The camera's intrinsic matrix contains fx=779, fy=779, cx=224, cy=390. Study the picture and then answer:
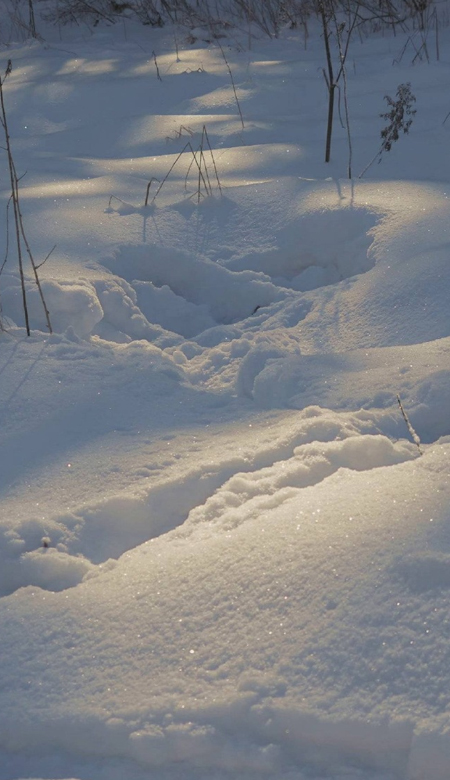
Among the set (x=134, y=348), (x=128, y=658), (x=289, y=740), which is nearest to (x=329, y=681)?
(x=289, y=740)

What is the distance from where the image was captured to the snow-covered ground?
3.71 feet

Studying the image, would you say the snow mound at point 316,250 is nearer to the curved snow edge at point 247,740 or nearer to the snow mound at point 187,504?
the snow mound at point 187,504

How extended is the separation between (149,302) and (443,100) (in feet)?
8.11

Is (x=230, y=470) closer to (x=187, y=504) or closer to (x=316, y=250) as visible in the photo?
(x=187, y=504)

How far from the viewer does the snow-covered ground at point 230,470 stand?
3.71 ft

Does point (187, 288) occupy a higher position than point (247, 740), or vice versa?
point (187, 288)

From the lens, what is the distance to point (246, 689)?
1.15m

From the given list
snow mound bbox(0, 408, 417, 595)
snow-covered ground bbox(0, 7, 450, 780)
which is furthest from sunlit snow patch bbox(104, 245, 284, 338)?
snow mound bbox(0, 408, 417, 595)

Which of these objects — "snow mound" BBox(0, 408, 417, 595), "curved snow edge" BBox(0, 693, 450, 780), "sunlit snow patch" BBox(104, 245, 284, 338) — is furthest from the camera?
"sunlit snow patch" BBox(104, 245, 284, 338)

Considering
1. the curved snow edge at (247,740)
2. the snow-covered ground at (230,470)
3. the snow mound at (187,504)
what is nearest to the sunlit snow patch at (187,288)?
the snow-covered ground at (230,470)

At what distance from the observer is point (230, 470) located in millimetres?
1690

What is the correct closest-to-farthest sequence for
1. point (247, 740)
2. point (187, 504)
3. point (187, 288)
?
point (247, 740) < point (187, 504) < point (187, 288)

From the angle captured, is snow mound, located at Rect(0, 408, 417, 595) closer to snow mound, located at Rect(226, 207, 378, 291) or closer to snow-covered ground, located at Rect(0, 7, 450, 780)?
snow-covered ground, located at Rect(0, 7, 450, 780)

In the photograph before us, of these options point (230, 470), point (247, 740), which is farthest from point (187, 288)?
point (247, 740)
